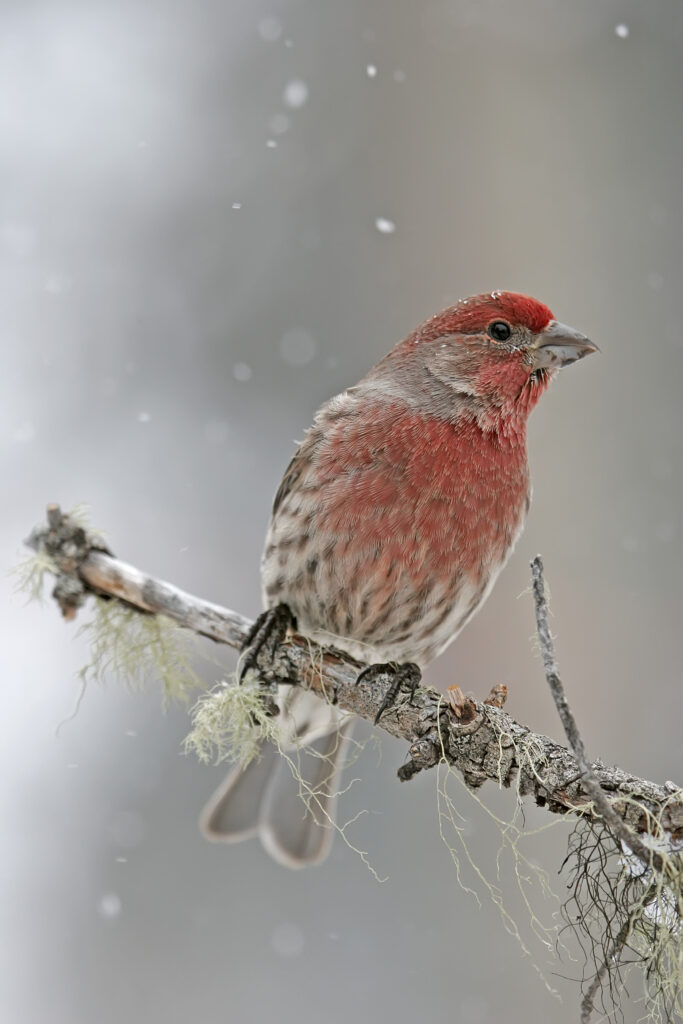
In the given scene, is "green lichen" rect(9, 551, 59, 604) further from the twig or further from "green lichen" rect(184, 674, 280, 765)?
the twig

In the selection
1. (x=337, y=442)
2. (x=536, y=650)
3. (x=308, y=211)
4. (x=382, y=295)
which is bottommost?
(x=536, y=650)

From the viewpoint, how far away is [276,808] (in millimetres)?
3500

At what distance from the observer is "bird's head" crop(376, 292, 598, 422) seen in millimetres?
2857

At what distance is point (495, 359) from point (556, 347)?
0.18 m

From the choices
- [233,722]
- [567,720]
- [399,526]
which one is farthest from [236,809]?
[567,720]

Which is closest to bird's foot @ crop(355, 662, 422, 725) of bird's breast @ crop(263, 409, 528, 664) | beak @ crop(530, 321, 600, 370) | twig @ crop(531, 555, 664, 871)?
bird's breast @ crop(263, 409, 528, 664)

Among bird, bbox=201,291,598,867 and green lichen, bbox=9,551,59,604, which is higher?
bird, bbox=201,291,598,867

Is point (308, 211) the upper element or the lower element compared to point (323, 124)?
lower

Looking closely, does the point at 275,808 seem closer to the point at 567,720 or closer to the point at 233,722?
the point at 233,722

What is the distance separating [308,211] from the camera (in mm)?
5582

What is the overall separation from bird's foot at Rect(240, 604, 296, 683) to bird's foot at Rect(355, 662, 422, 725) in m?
0.30

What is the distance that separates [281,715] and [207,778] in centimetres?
233

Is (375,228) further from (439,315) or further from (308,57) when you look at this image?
(439,315)

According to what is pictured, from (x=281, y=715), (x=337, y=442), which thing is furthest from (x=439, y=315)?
(x=281, y=715)
